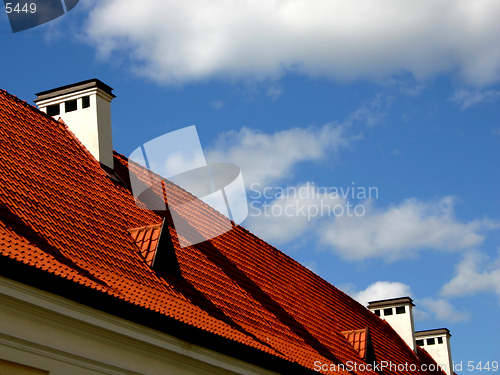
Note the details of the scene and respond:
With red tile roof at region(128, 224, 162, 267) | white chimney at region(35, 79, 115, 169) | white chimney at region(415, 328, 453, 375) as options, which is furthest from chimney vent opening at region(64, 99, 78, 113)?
white chimney at region(415, 328, 453, 375)

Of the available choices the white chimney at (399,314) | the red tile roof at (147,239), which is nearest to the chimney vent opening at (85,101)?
the red tile roof at (147,239)

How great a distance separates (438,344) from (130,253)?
22.2m

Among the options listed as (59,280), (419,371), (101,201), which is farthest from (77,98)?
(419,371)

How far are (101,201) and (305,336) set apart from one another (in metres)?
5.21

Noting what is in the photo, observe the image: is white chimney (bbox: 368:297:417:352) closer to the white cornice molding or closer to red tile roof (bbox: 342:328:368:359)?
red tile roof (bbox: 342:328:368:359)

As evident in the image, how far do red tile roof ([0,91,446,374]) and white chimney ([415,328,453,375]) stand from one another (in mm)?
12818

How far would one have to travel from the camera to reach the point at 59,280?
7676mm

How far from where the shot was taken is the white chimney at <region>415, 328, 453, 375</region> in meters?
28.8

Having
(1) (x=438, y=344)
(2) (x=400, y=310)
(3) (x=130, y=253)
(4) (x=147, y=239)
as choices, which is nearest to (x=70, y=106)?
(4) (x=147, y=239)

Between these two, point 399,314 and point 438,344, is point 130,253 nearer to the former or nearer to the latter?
point 399,314

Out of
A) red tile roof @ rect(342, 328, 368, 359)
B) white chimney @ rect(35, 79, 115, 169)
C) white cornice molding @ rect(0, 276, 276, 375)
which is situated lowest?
white cornice molding @ rect(0, 276, 276, 375)

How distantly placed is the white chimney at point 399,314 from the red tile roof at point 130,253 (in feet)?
25.3

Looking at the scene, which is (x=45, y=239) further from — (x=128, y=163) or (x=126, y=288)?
(x=128, y=163)

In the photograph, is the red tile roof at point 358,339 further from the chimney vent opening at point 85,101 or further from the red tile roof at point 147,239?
the chimney vent opening at point 85,101
